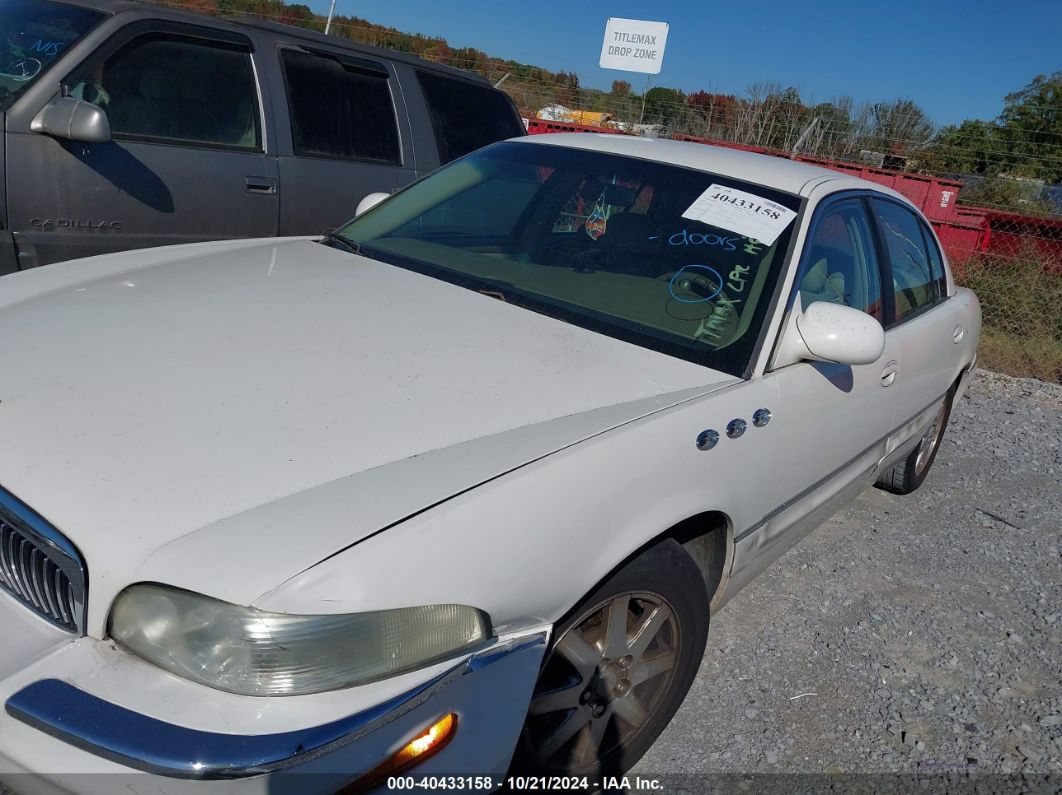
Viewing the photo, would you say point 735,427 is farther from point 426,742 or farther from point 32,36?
point 32,36

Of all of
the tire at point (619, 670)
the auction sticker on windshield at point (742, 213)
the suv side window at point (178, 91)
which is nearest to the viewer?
the tire at point (619, 670)

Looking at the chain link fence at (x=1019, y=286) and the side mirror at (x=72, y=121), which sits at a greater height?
the side mirror at (x=72, y=121)

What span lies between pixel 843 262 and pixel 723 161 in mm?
549

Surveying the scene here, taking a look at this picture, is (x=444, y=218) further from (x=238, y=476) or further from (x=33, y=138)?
(x=33, y=138)

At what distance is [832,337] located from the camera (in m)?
2.51

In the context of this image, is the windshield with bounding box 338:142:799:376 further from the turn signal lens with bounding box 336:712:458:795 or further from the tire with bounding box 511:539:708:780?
the turn signal lens with bounding box 336:712:458:795

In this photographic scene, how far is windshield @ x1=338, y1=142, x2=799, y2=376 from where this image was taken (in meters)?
2.63

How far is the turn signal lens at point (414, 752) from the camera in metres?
1.53

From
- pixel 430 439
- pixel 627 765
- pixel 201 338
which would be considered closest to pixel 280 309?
pixel 201 338

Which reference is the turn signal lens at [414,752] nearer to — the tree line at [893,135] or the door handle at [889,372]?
the door handle at [889,372]

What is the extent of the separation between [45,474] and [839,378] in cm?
221

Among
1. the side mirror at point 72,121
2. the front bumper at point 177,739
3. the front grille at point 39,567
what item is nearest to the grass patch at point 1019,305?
the side mirror at point 72,121

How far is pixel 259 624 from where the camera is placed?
150 cm

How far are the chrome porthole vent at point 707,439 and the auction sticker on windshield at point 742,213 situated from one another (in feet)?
2.70
